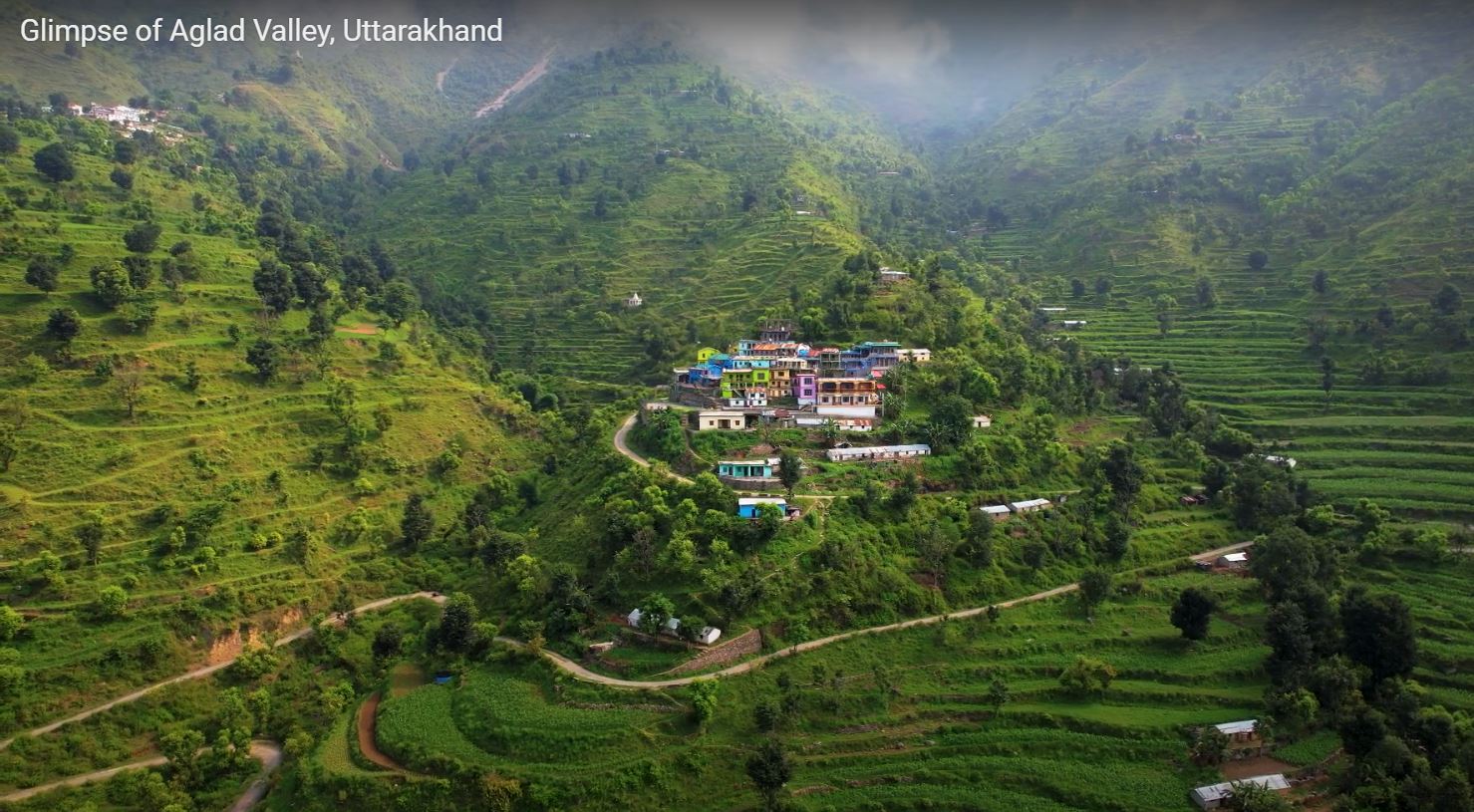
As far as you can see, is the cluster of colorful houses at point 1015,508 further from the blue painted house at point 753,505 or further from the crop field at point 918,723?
the blue painted house at point 753,505

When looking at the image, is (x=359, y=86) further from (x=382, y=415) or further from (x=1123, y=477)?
(x=1123, y=477)

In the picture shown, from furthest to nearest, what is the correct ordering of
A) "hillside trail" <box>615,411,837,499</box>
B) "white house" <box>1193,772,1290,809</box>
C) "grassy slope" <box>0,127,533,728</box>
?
"hillside trail" <box>615,411,837,499</box>
"grassy slope" <box>0,127,533,728</box>
"white house" <box>1193,772,1290,809</box>

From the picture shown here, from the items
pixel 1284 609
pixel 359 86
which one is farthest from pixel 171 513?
pixel 359 86

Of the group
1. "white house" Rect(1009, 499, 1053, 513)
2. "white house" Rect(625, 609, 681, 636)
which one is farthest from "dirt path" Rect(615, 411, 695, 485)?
"white house" Rect(1009, 499, 1053, 513)

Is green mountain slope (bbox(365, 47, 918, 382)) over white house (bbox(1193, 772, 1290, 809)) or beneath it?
over

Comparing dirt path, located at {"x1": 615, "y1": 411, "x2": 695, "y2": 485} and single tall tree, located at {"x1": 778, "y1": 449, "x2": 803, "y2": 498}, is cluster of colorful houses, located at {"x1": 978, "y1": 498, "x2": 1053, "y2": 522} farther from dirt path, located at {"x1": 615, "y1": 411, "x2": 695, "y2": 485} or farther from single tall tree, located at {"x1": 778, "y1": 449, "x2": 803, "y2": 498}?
dirt path, located at {"x1": 615, "y1": 411, "x2": 695, "y2": 485}

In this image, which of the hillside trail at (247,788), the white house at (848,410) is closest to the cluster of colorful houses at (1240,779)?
the white house at (848,410)

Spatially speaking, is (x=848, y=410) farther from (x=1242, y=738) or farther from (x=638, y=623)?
(x=1242, y=738)
